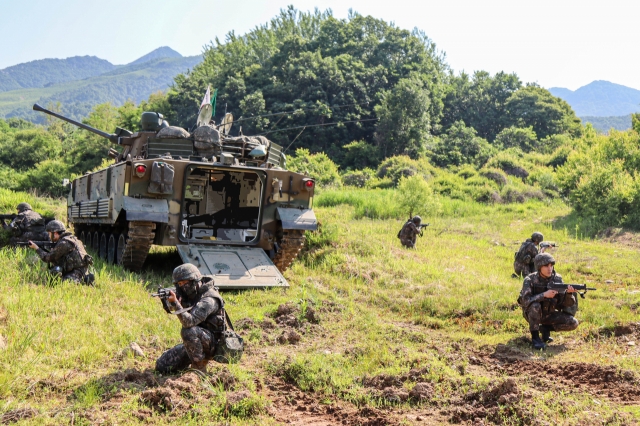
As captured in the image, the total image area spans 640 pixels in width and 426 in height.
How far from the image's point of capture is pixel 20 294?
285 inches

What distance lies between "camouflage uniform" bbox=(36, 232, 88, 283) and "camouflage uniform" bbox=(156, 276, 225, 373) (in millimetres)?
3160

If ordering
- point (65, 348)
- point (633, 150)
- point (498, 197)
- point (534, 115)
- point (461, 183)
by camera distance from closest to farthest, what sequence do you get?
point (65, 348)
point (633, 150)
point (498, 197)
point (461, 183)
point (534, 115)

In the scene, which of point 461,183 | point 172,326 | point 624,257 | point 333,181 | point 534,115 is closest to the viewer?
point 172,326

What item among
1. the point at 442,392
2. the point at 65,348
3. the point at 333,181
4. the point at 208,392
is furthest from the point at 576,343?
the point at 333,181

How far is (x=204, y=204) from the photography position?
11531 mm

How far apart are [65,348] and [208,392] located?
1639mm

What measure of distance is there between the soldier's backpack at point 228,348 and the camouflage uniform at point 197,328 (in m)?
0.08

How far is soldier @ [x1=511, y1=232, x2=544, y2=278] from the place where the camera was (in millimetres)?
10625

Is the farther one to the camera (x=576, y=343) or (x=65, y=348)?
(x=576, y=343)

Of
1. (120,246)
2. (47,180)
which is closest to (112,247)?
(120,246)

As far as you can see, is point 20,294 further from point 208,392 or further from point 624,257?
point 624,257

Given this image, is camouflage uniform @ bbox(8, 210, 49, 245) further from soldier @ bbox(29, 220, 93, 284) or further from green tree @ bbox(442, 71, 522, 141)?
green tree @ bbox(442, 71, 522, 141)

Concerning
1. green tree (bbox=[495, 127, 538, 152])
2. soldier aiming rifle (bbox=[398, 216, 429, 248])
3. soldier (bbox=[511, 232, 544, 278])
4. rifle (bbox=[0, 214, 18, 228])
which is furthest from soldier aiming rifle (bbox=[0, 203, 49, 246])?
green tree (bbox=[495, 127, 538, 152])

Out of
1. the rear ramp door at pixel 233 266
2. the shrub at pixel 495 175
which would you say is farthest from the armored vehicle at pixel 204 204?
the shrub at pixel 495 175
